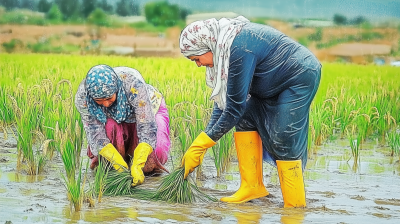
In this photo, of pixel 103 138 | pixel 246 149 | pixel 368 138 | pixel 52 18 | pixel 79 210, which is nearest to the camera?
pixel 79 210

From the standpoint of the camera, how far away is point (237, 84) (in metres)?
3.87

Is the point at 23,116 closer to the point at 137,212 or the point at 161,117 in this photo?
the point at 161,117

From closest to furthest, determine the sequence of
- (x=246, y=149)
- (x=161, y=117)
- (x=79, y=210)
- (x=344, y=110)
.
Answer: (x=79, y=210)
(x=246, y=149)
(x=161, y=117)
(x=344, y=110)

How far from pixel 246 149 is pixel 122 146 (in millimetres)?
1064

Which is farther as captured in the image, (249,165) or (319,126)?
(319,126)

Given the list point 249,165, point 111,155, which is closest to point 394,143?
point 249,165

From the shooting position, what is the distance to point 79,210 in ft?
12.8

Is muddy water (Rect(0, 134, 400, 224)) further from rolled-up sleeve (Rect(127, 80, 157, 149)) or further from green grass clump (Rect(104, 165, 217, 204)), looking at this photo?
rolled-up sleeve (Rect(127, 80, 157, 149))

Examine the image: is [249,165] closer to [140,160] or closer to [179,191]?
[179,191]

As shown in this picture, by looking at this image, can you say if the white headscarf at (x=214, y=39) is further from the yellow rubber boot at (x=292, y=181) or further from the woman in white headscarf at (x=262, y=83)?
the yellow rubber boot at (x=292, y=181)

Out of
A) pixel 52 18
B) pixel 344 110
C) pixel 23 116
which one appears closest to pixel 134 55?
pixel 52 18

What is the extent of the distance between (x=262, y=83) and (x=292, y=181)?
25.0 inches

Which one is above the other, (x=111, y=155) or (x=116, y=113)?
(x=116, y=113)

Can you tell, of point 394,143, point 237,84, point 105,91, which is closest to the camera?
point 237,84
